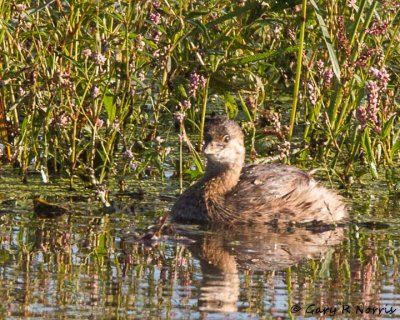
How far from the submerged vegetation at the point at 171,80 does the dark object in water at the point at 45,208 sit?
38cm

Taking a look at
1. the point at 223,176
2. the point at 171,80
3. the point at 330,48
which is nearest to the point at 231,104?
the point at 171,80

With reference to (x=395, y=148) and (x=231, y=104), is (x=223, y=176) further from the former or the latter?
(x=395, y=148)

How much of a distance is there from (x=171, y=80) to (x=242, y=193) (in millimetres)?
1036

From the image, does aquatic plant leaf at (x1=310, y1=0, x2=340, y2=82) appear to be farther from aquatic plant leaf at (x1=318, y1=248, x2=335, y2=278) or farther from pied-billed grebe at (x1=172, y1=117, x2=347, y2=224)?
aquatic plant leaf at (x1=318, y1=248, x2=335, y2=278)

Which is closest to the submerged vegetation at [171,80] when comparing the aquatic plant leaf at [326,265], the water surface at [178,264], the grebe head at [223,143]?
the grebe head at [223,143]

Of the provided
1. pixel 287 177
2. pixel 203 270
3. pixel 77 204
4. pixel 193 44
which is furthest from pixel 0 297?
pixel 193 44

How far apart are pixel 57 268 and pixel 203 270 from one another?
76cm

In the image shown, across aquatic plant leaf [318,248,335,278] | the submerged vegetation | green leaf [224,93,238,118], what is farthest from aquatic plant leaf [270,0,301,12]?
aquatic plant leaf [318,248,335,278]

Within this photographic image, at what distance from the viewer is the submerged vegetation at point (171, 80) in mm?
8664

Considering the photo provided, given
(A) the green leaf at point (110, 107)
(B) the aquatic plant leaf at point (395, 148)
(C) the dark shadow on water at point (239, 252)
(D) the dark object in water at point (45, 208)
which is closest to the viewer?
(C) the dark shadow on water at point (239, 252)

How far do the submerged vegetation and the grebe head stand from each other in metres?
0.14

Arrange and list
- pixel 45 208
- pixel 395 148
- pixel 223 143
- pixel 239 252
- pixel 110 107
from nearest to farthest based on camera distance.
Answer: pixel 239 252 < pixel 45 208 < pixel 223 143 < pixel 110 107 < pixel 395 148

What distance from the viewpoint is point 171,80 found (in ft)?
30.7

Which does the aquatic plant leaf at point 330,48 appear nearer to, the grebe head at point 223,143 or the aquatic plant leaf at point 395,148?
the grebe head at point 223,143
